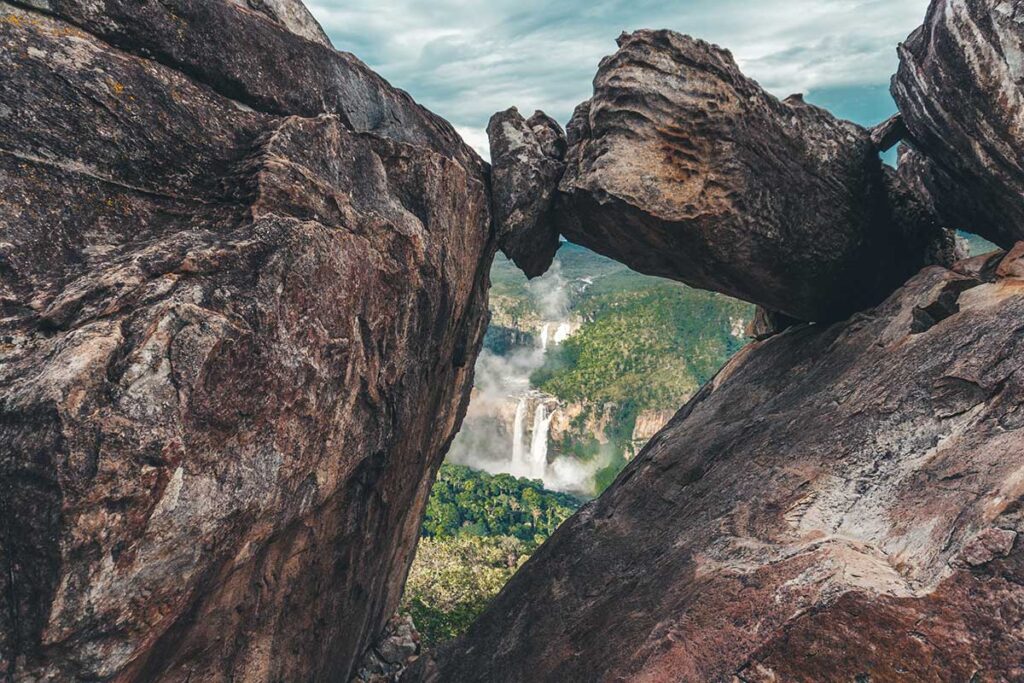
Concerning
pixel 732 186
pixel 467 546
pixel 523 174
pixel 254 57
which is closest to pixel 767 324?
pixel 732 186

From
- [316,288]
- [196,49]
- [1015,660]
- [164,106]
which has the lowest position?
[1015,660]

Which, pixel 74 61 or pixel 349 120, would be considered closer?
pixel 74 61

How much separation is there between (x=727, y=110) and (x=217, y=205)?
52.9 ft

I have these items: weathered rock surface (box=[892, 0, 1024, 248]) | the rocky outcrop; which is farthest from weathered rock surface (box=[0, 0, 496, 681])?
weathered rock surface (box=[892, 0, 1024, 248])

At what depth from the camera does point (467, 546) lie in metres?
76.6

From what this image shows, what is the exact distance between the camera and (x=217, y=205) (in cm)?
1468

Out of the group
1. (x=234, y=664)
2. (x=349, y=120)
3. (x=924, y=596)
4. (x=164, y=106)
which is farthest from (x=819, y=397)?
(x=164, y=106)

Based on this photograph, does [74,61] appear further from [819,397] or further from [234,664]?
[819,397]

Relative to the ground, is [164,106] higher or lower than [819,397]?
higher

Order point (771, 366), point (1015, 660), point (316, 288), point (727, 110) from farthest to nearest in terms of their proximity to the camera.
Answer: point (771, 366), point (727, 110), point (316, 288), point (1015, 660)

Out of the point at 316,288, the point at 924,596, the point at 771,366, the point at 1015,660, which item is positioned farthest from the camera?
the point at 771,366

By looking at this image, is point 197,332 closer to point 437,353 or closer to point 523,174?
point 437,353

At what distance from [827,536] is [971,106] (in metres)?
12.5

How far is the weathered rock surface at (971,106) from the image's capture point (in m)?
15.5
